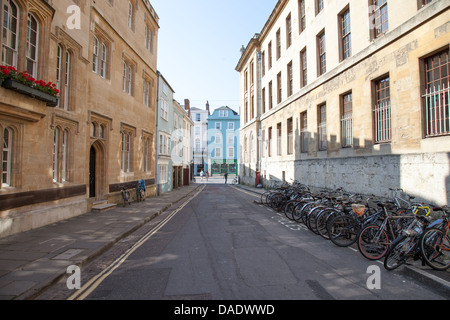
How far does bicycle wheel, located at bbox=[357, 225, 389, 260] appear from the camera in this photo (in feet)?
18.6

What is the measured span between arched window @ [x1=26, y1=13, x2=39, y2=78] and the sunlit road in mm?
6429

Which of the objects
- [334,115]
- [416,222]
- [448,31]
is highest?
[448,31]

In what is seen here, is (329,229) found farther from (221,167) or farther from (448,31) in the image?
(221,167)

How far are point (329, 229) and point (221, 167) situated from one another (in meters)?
55.6

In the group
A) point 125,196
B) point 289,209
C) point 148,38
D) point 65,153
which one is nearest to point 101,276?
point 65,153

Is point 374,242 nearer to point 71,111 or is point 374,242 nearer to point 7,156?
point 7,156

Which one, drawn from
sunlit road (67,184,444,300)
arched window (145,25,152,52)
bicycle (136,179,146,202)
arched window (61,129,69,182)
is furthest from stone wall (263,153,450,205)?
arched window (145,25,152,52)

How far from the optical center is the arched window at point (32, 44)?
27.1 ft

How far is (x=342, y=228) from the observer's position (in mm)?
6953

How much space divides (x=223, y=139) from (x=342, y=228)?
5508 cm

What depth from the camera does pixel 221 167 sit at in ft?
205

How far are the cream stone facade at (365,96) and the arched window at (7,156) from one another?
41.9 feet

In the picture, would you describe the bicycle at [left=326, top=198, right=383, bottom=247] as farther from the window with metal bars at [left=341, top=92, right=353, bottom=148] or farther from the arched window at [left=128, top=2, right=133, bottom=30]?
the arched window at [left=128, top=2, right=133, bottom=30]
